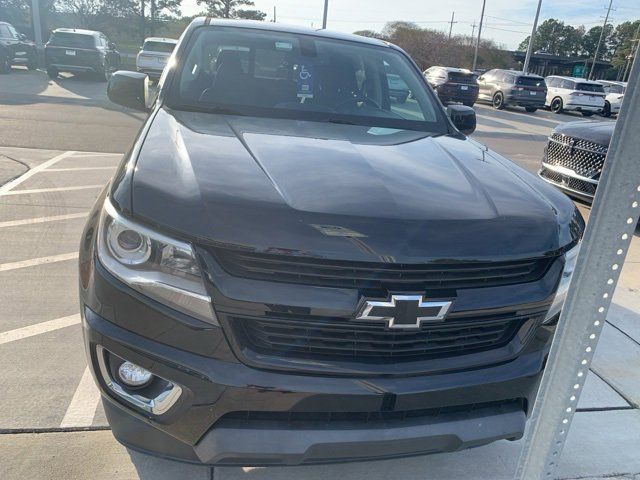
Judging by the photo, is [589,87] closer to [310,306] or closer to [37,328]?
[37,328]

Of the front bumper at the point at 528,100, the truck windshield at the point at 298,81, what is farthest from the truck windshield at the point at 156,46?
the truck windshield at the point at 298,81

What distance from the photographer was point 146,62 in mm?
18281

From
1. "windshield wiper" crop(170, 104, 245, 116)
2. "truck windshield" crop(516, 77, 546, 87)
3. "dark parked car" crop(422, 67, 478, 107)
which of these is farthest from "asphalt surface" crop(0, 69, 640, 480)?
"truck windshield" crop(516, 77, 546, 87)

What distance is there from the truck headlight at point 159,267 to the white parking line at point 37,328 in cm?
161

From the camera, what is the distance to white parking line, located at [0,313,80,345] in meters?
2.94

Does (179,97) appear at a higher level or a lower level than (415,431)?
higher

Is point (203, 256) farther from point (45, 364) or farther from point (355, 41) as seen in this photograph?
point (355, 41)

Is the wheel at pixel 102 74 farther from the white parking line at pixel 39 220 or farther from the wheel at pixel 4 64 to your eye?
the white parking line at pixel 39 220

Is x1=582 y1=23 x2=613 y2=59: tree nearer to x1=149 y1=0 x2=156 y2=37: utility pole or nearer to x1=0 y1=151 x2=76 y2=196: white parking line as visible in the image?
x1=149 y1=0 x2=156 y2=37: utility pole

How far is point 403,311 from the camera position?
1674mm

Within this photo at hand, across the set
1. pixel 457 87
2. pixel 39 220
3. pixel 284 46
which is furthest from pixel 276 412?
pixel 457 87

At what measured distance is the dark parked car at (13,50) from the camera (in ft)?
61.3

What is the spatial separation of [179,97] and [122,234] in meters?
1.41

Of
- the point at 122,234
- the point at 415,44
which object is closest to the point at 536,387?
the point at 122,234
